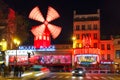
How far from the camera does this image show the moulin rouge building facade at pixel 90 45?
10738cm

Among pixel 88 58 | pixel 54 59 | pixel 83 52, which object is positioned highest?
pixel 83 52

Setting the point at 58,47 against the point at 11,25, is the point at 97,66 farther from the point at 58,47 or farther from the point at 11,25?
the point at 11,25

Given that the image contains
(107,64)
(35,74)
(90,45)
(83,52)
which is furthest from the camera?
(90,45)

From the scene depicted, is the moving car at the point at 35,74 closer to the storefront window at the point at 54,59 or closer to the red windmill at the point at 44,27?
the red windmill at the point at 44,27

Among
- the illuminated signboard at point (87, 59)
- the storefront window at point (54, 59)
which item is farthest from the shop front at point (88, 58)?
the storefront window at point (54, 59)

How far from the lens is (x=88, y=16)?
112375 mm

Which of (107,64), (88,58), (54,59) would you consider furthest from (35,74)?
(54,59)

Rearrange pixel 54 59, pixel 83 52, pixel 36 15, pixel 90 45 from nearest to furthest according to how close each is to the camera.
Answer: pixel 36 15 → pixel 83 52 → pixel 90 45 → pixel 54 59

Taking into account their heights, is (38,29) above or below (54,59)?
above

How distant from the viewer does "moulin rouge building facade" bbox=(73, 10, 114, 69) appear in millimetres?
107375

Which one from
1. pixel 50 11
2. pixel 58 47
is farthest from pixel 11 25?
pixel 58 47

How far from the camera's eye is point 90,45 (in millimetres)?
108562

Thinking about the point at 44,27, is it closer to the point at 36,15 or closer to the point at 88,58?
the point at 36,15

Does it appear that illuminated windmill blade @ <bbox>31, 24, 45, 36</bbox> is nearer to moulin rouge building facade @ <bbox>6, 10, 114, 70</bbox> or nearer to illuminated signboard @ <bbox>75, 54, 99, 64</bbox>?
moulin rouge building facade @ <bbox>6, 10, 114, 70</bbox>
